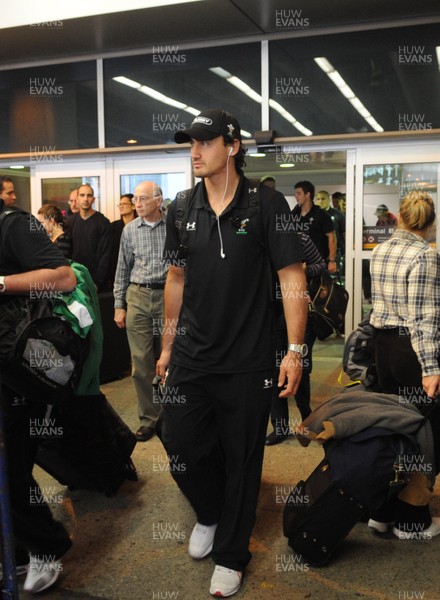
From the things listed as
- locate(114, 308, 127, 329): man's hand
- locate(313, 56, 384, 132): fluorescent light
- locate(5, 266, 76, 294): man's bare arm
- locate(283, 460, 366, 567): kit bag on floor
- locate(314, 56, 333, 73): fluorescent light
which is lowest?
locate(283, 460, 366, 567): kit bag on floor

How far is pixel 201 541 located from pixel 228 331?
1.08 metres

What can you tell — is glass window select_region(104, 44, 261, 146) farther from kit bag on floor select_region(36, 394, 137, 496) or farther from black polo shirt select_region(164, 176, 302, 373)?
black polo shirt select_region(164, 176, 302, 373)

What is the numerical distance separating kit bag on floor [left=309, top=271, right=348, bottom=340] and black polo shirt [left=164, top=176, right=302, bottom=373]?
78.0 inches

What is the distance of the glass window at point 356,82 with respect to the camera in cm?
656

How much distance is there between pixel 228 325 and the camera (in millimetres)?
2795

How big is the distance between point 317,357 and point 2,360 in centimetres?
605

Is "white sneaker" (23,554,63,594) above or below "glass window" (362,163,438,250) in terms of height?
below

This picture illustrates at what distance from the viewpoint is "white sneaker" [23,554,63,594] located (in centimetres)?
280

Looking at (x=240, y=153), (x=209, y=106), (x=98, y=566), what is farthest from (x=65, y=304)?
(x=209, y=106)

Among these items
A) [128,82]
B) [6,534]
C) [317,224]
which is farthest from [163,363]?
[128,82]

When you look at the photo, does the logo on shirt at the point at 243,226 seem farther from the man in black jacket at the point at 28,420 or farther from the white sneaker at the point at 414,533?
Answer: the white sneaker at the point at 414,533

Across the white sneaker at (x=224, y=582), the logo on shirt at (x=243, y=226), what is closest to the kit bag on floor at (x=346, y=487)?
the white sneaker at (x=224, y=582)

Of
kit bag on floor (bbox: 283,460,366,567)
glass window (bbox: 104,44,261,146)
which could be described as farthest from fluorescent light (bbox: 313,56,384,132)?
kit bag on floor (bbox: 283,460,366,567)

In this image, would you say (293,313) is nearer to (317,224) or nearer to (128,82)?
(317,224)
